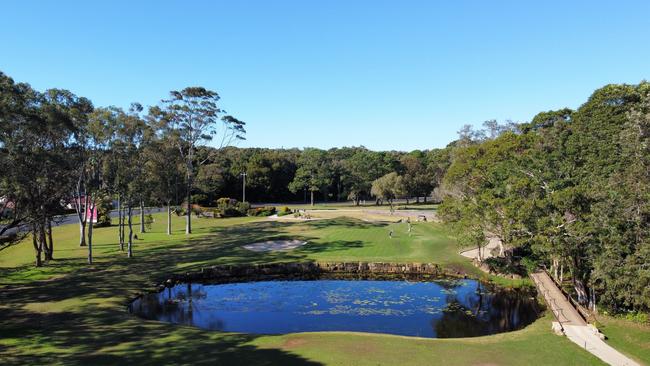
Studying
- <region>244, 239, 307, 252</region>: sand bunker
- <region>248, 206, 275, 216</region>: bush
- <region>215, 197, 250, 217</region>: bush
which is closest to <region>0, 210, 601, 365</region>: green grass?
<region>244, 239, 307, 252</region>: sand bunker

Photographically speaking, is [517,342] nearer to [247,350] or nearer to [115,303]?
[247,350]

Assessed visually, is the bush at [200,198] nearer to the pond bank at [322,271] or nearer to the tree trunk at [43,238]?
the tree trunk at [43,238]

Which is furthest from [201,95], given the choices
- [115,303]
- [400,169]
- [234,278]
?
[400,169]

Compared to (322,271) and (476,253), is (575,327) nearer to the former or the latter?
(476,253)

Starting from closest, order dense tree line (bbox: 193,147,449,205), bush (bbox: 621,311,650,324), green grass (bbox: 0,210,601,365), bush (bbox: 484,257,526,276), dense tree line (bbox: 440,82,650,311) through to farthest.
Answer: green grass (bbox: 0,210,601,365), dense tree line (bbox: 440,82,650,311), bush (bbox: 621,311,650,324), bush (bbox: 484,257,526,276), dense tree line (bbox: 193,147,449,205)

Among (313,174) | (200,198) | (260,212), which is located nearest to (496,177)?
(260,212)

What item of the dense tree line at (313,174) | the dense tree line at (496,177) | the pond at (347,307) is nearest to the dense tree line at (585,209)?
the dense tree line at (496,177)

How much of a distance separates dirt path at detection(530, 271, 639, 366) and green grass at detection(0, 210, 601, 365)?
23.1 inches

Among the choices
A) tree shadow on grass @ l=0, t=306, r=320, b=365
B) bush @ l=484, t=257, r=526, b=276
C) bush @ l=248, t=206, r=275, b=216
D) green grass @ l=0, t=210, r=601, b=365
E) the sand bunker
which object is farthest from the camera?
bush @ l=248, t=206, r=275, b=216

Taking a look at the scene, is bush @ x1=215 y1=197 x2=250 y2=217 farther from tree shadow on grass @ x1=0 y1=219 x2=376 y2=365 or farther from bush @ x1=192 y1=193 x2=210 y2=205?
tree shadow on grass @ x1=0 y1=219 x2=376 y2=365

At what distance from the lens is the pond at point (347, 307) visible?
77.8 feet

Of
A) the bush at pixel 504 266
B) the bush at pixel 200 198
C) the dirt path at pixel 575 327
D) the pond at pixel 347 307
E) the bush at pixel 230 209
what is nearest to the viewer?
the dirt path at pixel 575 327

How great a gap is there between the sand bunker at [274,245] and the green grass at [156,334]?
8.90 ft

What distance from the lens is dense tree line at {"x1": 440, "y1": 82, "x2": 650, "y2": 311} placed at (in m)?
20.8
